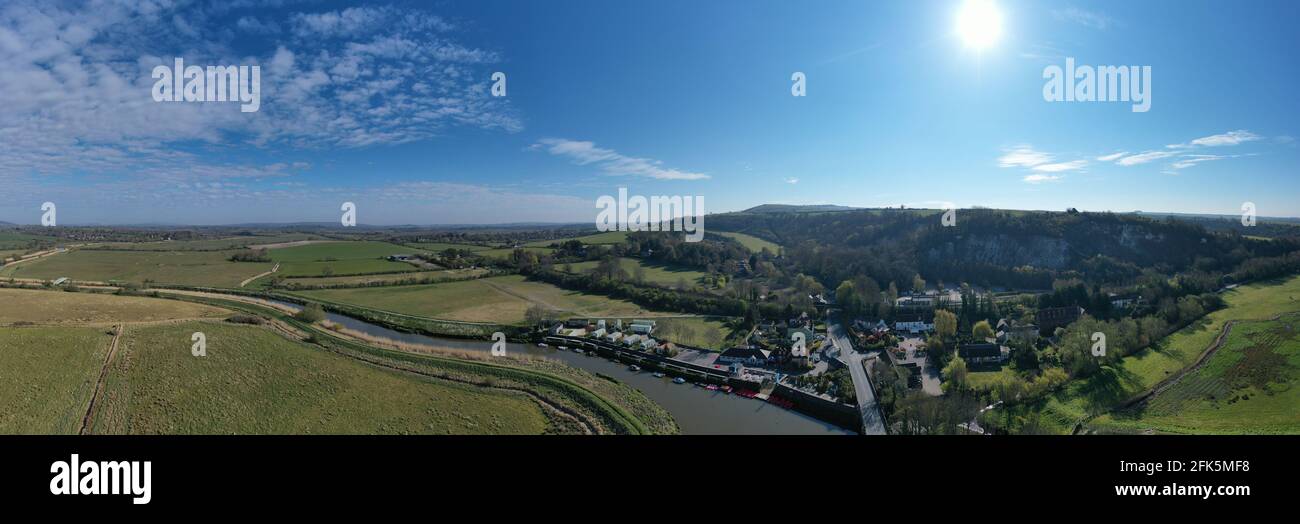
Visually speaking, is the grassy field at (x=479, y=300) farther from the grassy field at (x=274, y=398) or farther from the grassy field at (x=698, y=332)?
the grassy field at (x=274, y=398)

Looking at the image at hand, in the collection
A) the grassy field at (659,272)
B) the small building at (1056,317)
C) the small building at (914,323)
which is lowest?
the small building at (914,323)

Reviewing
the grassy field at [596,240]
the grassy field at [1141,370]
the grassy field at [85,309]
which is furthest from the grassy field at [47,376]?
the grassy field at [596,240]

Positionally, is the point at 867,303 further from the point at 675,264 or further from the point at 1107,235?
the point at 1107,235

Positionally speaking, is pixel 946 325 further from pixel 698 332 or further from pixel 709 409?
pixel 709 409

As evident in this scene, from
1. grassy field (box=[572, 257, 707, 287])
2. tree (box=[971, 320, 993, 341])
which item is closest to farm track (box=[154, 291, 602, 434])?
tree (box=[971, 320, 993, 341])

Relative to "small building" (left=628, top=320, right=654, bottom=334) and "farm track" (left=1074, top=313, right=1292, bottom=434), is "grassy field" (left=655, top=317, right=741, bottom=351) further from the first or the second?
"farm track" (left=1074, top=313, right=1292, bottom=434)
